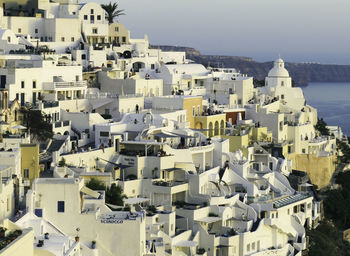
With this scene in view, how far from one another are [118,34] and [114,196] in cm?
2883

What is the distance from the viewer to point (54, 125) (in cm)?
4556

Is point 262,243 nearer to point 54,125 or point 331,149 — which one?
point 54,125

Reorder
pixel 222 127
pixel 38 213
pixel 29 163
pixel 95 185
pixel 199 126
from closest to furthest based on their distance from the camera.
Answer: pixel 38 213 → pixel 29 163 → pixel 95 185 → pixel 199 126 → pixel 222 127

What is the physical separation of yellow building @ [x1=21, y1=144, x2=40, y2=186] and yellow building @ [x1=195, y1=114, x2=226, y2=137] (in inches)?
643

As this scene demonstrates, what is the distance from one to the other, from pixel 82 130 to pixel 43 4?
17702mm

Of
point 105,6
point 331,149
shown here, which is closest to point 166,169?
point 331,149

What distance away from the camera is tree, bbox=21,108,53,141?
42.8 m

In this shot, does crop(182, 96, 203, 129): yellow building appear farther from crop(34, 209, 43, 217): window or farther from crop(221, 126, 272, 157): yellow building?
crop(34, 209, 43, 217): window

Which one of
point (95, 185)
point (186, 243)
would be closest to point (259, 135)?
point (186, 243)

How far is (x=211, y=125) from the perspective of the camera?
174 ft

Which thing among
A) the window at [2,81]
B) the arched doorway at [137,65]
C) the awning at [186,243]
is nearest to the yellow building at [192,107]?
the arched doorway at [137,65]

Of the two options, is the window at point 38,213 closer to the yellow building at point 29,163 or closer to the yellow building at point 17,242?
the yellow building at point 29,163

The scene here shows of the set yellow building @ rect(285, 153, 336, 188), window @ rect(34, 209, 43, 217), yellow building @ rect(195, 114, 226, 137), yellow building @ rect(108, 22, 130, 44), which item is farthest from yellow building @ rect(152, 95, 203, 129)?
window @ rect(34, 209, 43, 217)

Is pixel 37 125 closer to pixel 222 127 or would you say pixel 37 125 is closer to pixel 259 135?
pixel 222 127
